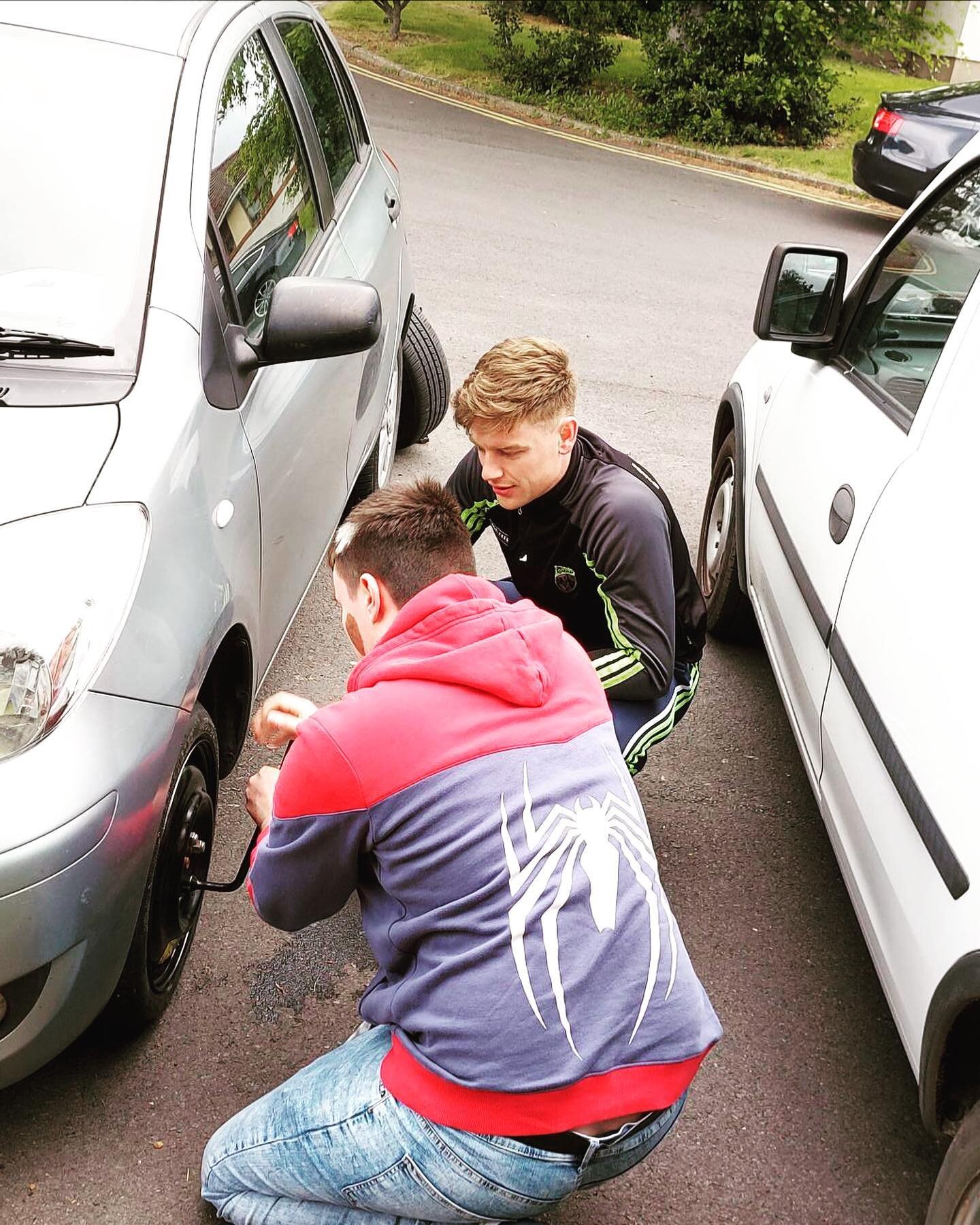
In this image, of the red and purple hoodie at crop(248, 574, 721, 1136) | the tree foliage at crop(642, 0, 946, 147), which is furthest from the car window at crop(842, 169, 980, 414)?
the tree foliage at crop(642, 0, 946, 147)

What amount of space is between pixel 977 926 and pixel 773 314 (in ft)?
6.64

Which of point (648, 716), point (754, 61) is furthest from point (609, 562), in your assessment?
point (754, 61)

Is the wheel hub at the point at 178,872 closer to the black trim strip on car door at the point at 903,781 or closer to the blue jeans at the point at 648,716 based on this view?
the blue jeans at the point at 648,716

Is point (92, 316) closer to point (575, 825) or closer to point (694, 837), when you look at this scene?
point (575, 825)

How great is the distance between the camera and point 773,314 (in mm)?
3561

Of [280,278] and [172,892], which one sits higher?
[280,278]

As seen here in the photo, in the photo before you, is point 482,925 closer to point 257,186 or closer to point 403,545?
point 403,545

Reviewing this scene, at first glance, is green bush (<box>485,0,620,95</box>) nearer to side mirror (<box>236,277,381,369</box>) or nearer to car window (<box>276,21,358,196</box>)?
car window (<box>276,21,358,196</box>)

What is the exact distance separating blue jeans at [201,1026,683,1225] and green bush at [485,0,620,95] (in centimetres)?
1436

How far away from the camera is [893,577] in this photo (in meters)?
2.59

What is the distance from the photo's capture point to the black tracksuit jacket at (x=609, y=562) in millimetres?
2869

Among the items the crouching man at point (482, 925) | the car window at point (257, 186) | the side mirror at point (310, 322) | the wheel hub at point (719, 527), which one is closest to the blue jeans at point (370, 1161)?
the crouching man at point (482, 925)

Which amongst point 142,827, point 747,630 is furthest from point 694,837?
point 142,827

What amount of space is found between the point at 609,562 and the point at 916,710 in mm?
798
